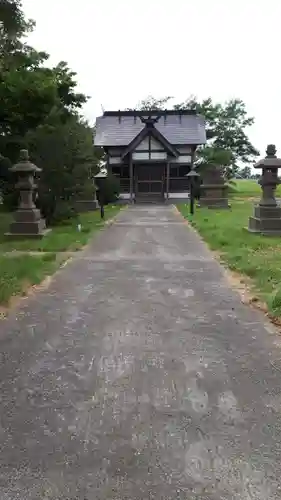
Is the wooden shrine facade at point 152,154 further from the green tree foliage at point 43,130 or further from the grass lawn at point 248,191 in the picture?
the green tree foliage at point 43,130

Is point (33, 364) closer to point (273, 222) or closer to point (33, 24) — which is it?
point (273, 222)

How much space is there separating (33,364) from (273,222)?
11441 mm

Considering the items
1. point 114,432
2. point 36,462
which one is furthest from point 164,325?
point 36,462

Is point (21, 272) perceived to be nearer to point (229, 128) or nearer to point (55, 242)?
point (55, 242)

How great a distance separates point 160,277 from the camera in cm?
847

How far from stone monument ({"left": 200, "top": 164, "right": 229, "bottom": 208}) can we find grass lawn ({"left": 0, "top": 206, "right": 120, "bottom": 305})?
13.5 m

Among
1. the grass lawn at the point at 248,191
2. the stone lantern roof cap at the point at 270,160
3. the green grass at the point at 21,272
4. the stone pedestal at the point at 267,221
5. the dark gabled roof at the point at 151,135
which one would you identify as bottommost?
the green grass at the point at 21,272

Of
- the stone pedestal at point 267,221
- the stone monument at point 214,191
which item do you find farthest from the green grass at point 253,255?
the stone monument at point 214,191

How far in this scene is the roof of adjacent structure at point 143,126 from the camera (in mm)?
35688

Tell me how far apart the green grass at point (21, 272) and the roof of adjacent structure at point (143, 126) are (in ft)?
86.2

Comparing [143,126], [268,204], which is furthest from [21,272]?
[143,126]

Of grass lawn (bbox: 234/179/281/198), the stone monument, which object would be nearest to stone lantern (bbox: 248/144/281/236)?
the stone monument

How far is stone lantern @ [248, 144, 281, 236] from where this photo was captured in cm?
1453

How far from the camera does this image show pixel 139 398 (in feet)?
12.1
